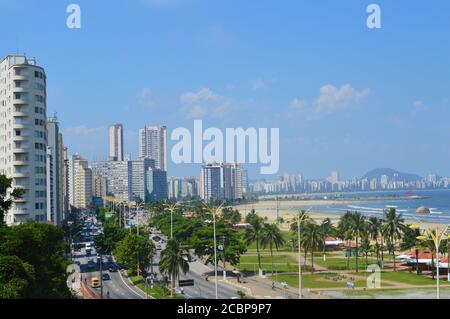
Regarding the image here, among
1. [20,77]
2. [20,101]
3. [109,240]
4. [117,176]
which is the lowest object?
[109,240]

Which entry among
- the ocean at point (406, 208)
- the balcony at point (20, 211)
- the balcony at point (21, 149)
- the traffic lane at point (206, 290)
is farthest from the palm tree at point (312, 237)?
the ocean at point (406, 208)

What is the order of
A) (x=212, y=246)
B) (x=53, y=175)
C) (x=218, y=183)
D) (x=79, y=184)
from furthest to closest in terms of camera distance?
(x=79, y=184) → (x=218, y=183) → (x=53, y=175) → (x=212, y=246)

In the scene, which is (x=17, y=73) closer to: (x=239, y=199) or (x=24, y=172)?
(x=24, y=172)

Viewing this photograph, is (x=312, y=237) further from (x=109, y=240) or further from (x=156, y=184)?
(x=156, y=184)

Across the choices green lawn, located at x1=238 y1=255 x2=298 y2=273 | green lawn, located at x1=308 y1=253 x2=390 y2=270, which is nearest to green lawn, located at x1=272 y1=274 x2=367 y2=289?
green lawn, located at x1=238 y1=255 x2=298 y2=273

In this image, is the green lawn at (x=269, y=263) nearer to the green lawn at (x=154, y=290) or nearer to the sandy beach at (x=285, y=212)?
the green lawn at (x=154, y=290)

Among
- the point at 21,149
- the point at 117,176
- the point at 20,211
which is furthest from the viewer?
the point at 117,176

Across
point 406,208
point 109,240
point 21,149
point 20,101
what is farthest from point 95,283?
point 406,208
